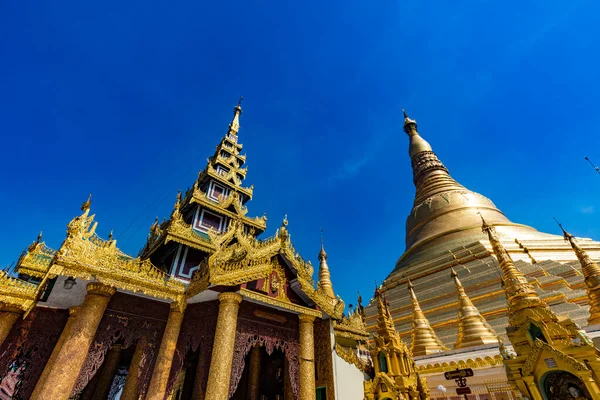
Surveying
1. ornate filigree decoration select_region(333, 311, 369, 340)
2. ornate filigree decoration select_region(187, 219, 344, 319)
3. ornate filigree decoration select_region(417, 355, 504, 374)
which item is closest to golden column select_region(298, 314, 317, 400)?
ornate filigree decoration select_region(187, 219, 344, 319)

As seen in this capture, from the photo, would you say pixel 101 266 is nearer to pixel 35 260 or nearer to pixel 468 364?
pixel 35 260

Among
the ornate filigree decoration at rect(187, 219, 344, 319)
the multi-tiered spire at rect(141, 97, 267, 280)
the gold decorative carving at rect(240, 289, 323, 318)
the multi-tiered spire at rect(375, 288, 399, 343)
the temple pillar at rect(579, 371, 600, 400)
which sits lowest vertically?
the temple pillar at rect(579, 371, 600, 400)

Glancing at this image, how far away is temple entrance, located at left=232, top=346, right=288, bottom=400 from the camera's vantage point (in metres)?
10.7

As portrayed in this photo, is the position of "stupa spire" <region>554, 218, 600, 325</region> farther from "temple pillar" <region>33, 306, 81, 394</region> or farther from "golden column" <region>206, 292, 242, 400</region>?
"temple pillar" <region>33, 306, 81, 394</region>

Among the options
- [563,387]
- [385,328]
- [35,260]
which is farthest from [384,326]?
[35,260]

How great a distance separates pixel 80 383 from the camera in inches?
275

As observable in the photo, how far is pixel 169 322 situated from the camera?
8.59 m

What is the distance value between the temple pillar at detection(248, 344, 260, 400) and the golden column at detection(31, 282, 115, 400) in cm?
518

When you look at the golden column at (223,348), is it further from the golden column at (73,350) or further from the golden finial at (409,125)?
the golden finial at (409,125)

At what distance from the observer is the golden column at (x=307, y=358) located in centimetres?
831

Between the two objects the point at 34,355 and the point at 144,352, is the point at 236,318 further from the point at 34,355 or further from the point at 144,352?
the point at 34,355

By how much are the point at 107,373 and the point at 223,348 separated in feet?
24.0

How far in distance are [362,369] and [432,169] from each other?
3286 cm

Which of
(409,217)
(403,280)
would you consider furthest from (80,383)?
(409,217)
